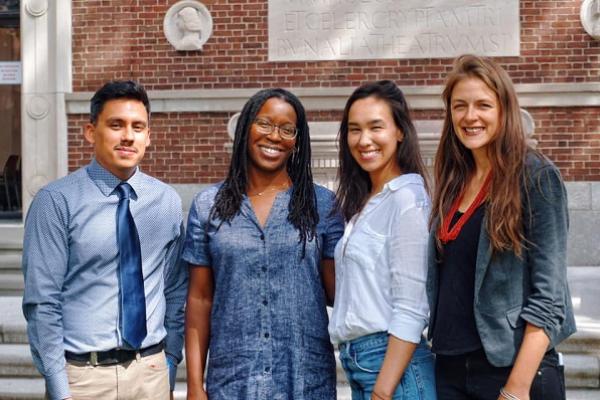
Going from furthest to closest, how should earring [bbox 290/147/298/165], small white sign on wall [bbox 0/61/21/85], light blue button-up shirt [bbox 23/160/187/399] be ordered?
1. small white sign on wall [bbox 0/61/21/85]
2. earring [bbox 290/147/298/165]
3. light blue button-up shirt [bbox 23/160/187/399]

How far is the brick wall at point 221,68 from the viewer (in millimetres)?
8977

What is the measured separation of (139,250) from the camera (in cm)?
294

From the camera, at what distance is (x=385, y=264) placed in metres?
2.72

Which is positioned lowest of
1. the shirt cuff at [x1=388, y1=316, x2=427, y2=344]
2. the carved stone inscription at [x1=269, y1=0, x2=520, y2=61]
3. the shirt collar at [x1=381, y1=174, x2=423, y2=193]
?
the shirt cuff at [x1=388, y1=316, x2=427, y2=344]

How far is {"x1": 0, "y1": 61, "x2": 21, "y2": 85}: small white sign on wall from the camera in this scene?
9.60 meters

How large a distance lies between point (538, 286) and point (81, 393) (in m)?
1.50

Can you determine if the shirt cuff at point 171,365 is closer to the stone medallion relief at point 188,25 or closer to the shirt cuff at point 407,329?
the shirt cuff at point 407,329

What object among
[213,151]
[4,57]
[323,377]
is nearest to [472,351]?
[323,377]

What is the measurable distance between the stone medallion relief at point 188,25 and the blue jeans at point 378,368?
6778 mm

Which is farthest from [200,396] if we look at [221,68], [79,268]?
[221,68]

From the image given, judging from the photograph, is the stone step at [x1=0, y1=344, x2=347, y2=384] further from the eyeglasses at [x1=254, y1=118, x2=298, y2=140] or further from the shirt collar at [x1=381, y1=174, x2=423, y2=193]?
the shirt collar at [x1=381, y1=174, x2=423, y2=193]

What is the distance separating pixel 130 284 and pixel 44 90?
22.5ft

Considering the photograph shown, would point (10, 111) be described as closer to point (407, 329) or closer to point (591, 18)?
point (591, 18)

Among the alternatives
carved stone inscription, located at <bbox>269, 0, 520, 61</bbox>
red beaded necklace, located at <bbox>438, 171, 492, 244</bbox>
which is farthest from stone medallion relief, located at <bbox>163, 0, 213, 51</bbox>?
red beaded necklace, located at <bbox>438, 171, 492, 244</bbox>
